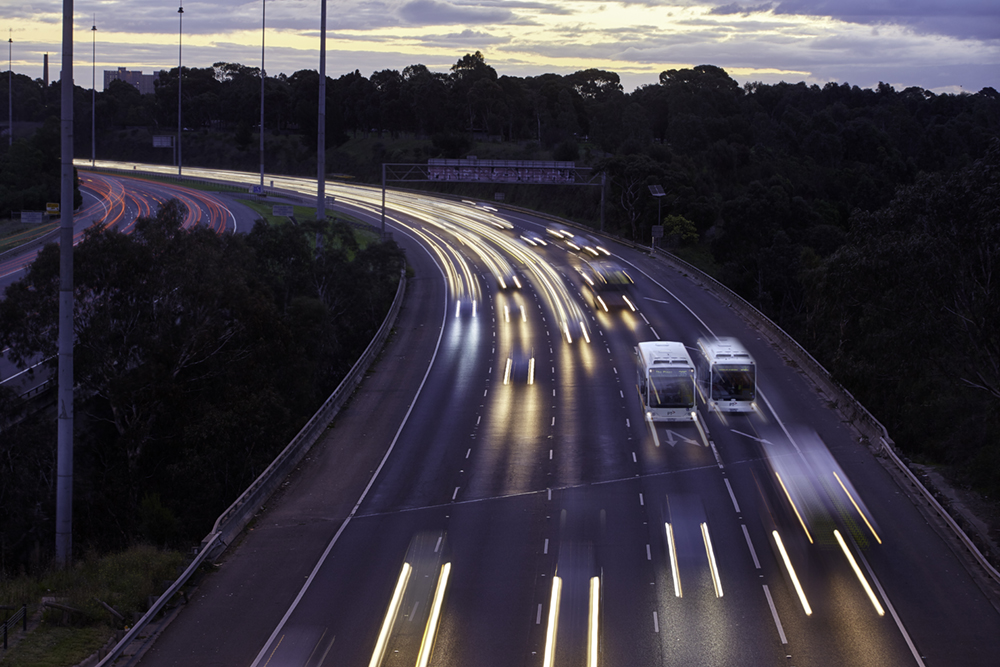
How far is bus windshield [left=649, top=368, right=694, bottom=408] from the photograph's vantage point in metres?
39.7

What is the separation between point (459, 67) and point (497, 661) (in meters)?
176

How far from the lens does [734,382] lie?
4084cm

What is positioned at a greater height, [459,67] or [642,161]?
[459,67]

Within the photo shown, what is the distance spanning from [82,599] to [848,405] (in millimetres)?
32333

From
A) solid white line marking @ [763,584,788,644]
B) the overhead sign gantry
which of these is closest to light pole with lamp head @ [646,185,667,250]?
the overhead sign gantry

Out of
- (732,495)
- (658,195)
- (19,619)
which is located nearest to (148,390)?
(19,619)

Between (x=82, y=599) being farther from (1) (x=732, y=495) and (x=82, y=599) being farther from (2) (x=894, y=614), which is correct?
(1) (x=732, y=495)

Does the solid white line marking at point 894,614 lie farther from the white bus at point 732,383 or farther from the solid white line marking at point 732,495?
the white bus at point 732,383

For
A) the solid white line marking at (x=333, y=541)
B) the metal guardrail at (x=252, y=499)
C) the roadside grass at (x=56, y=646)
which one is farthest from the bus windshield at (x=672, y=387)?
the roadside grass at (x=56, y=646)

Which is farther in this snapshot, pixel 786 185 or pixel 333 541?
pixel 786 185

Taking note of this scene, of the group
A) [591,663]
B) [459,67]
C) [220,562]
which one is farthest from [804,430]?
[459,67]

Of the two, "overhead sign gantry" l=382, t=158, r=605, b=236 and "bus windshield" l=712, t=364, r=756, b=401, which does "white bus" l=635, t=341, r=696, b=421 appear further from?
"overhead sign gantry" l=382, t=158, r=605, b=236

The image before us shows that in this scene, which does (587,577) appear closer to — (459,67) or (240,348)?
(240,348)

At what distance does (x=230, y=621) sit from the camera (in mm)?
22750
